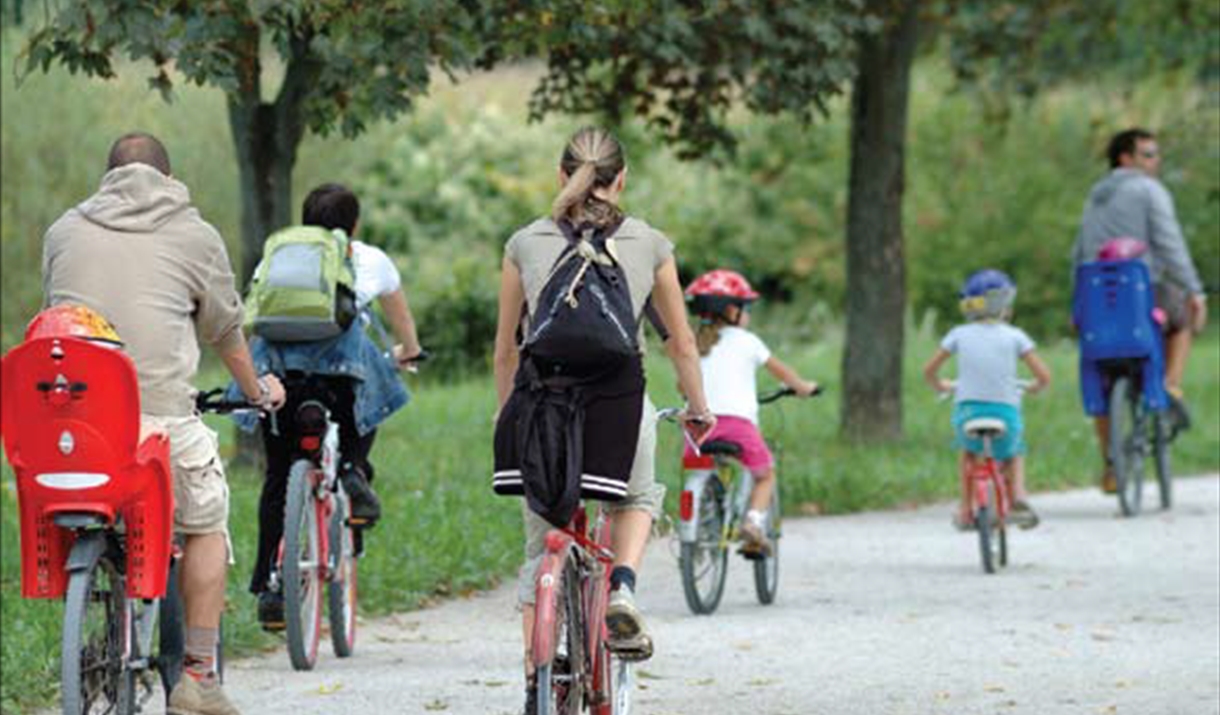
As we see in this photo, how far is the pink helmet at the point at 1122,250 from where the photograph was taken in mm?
17016

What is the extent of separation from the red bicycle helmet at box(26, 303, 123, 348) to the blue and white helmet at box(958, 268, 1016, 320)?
24.5 feet

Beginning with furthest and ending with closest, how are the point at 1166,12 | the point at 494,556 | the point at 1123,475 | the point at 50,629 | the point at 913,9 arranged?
1. the point at 1166,12
2. the point at 913,9
3. the point at 1123,475
4. the point at 494,556
5. the point at 50,629

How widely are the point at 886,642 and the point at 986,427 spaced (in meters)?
2.85

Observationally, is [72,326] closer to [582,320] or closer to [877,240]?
[582,320]

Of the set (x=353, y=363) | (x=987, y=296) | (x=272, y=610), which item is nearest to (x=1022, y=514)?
(x=987, y=296)

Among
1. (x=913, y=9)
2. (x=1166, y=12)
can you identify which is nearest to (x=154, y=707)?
(x=913, y=9)

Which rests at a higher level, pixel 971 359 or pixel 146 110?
pixel 146 110

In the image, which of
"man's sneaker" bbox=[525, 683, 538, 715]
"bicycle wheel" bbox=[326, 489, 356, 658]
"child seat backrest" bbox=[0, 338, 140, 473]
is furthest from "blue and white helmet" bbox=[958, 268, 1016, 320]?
"child seat backrest" bbox=[0, 338, 140, 473]

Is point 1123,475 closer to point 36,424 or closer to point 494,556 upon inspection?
point 494,556

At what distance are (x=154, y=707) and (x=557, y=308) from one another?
2.52 meters

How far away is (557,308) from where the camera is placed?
786 cm

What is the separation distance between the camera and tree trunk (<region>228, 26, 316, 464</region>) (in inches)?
693

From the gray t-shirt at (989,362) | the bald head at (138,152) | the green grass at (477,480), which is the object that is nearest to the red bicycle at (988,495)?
the gray t-shirt at (989,362)

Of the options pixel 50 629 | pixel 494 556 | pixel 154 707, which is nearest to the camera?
pixel 154 707
